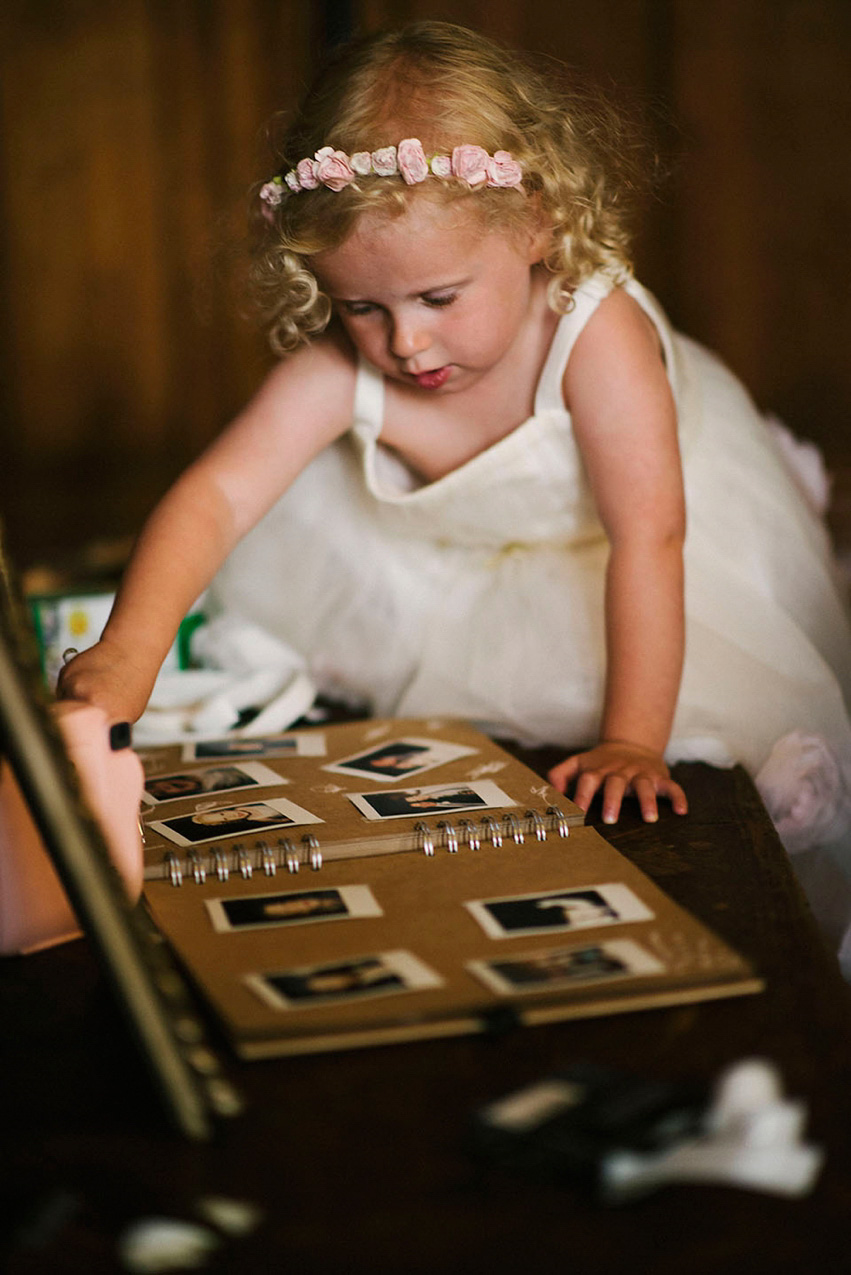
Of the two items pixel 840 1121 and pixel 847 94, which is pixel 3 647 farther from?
pixel 847 94

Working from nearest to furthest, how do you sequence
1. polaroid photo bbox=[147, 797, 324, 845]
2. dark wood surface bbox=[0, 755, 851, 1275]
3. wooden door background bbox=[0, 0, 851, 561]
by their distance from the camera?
dark wood surface bbox=[0, 755, 851, 1275] → polaroid photo bbox=[147, 797, 324, 845] → wooden door background bbox=[0, 0, 851, 561]

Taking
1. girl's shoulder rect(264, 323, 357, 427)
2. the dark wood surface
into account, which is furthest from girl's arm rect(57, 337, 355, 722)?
the dark wood surface

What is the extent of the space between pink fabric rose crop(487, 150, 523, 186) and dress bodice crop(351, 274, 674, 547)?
180mm

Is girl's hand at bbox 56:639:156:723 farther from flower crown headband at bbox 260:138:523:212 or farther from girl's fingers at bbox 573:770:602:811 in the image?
flower crown headband at bbox 260:138:523:212

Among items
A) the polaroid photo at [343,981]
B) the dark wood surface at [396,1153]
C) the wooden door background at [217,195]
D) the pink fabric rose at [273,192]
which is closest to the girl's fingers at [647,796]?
the dark wood surface at [396,1153]

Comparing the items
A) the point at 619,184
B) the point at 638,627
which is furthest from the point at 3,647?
the point at 619,184

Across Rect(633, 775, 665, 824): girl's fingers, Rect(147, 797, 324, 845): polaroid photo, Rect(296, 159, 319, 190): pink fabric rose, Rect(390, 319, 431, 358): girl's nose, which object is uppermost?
Rect(296, 159, 319, 190): pink fabric rose

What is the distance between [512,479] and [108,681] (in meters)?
0.57

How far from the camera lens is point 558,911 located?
75 cm

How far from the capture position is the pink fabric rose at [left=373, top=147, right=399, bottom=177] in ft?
3.63

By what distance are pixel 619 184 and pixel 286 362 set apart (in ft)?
1.34

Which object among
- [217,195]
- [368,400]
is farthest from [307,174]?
[217,195]

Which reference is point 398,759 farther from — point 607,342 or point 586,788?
point 607,342

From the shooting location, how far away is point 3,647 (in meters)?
0.58
